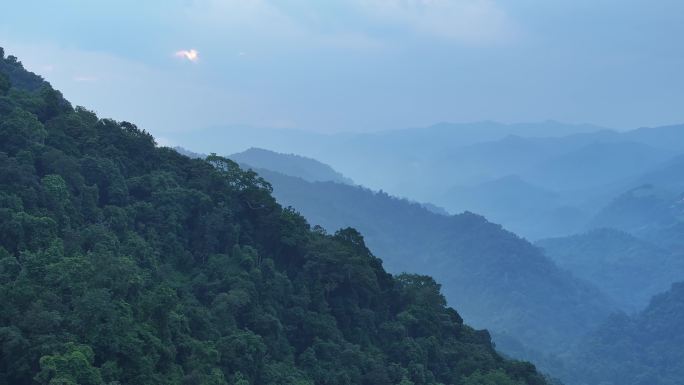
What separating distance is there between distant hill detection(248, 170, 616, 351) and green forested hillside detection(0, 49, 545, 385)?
49520mm

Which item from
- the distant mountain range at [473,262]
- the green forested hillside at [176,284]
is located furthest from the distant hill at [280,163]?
the green forested hillside at [176,284]

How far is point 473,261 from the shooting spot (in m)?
89.7

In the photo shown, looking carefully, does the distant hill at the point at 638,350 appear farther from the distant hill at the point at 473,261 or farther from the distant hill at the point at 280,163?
the distant hill at the point at 280,163

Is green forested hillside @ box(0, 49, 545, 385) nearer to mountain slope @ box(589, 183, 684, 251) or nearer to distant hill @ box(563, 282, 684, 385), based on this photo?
distant hill @ box(563, 282, 684, 385)

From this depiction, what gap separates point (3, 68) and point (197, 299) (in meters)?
16.9

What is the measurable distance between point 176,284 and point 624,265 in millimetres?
96283

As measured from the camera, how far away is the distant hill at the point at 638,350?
59.1m

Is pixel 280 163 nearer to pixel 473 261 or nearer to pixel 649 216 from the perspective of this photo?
pixel 473 261

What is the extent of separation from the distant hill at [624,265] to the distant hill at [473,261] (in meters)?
12.6

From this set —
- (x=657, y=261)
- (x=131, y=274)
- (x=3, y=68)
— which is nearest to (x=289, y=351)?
(x=131, y=274)

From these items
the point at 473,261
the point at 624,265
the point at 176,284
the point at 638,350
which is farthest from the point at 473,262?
the point at 176,284

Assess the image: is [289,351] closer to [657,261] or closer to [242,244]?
[242,244]

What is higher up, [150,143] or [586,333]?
[586,333]

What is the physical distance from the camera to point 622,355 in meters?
63.9
